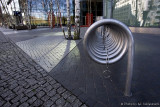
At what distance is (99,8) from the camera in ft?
122

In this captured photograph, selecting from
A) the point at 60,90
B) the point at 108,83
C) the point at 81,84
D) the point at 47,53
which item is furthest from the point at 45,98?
the point at 47,53

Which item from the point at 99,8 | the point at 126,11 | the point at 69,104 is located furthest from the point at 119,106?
the point at 99,8

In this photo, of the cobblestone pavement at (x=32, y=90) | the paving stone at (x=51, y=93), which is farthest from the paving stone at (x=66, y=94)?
the paving stone at (x=51, y=93)

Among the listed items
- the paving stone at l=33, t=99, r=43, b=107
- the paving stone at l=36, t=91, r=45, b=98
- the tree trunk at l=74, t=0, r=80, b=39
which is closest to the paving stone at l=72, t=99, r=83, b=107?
the paving stone at l=33, t=99, r=43, b=107

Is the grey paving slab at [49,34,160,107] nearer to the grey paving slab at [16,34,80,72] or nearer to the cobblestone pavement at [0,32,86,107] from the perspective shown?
the cobblestone pavement at [0,32,86,107]

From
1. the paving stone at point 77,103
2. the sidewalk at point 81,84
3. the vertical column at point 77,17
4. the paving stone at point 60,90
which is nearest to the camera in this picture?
the paving stone at point 77,103

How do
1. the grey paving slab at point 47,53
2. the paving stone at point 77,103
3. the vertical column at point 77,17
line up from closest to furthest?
the paving stone at point 77,103 → the grey paving slab at point 47,53 → the vertical column at point 77,17

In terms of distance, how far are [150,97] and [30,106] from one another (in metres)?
2.56

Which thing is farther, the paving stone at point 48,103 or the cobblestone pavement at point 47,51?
the cobblestone pavement at point 47,51

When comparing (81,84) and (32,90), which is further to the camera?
(81,84)

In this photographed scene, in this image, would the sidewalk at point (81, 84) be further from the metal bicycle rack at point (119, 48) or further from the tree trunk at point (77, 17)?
the tree trunk at point (77, 17)

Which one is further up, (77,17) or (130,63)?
(77,17)

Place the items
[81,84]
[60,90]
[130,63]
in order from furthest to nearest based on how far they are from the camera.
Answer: [81,84] < [60,90] < [130,63]

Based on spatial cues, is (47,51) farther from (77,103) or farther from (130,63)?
(130,63)
